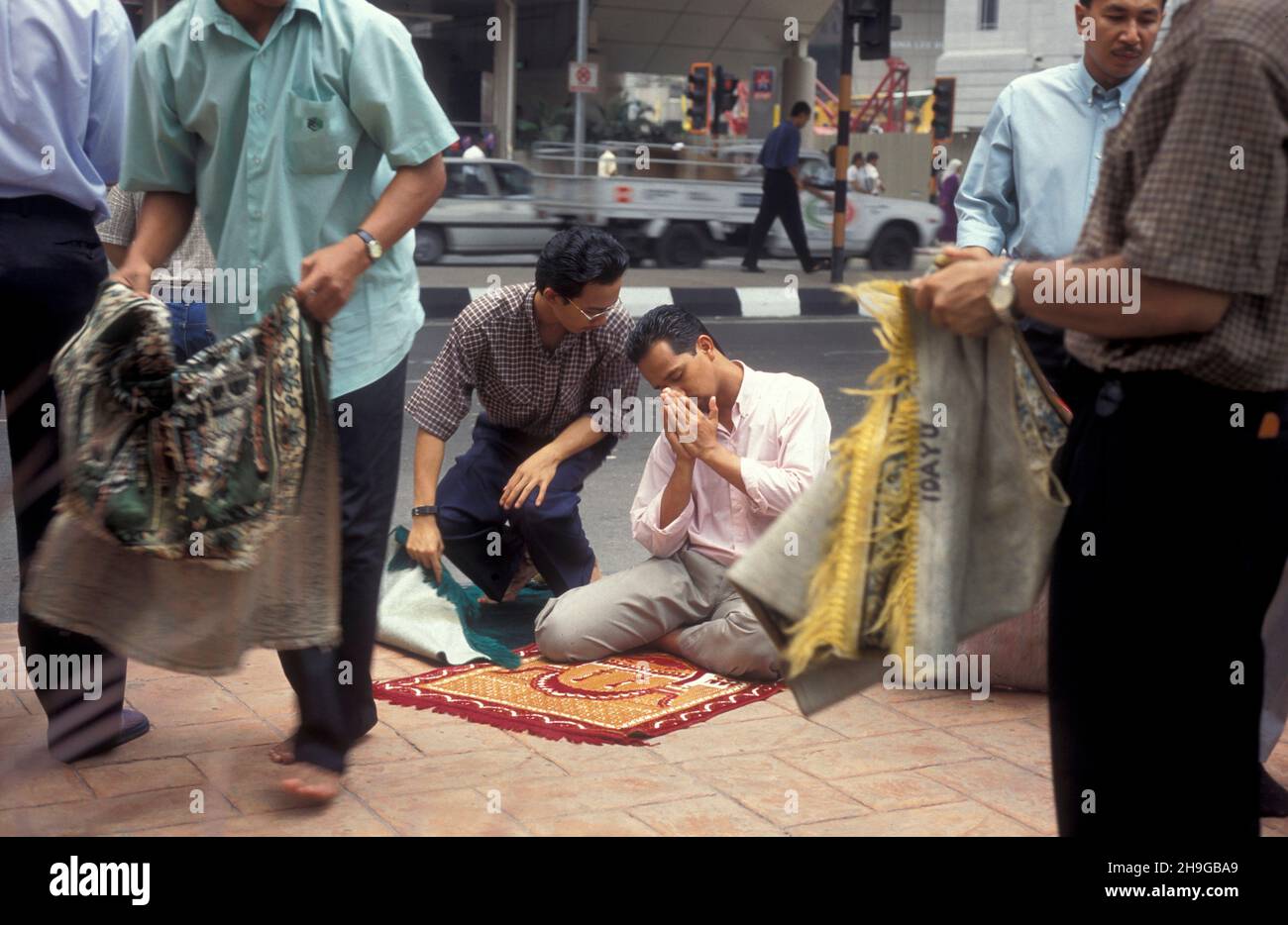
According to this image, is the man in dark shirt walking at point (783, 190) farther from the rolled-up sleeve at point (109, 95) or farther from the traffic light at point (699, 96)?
the rolled-up sleeve at point (109, 95)

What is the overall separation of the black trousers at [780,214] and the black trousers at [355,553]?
13675mm

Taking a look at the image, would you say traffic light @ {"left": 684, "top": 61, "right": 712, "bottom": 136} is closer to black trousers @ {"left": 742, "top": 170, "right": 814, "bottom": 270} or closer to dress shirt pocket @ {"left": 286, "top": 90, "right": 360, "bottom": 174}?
black trousers @ {"left": 742, "top": 170, "right": 814, "bottom": 270}

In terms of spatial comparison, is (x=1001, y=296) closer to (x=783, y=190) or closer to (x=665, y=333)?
(x=665, y=333)

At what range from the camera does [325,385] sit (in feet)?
9.23

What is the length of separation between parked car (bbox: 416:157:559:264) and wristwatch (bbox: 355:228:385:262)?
45.4 feet

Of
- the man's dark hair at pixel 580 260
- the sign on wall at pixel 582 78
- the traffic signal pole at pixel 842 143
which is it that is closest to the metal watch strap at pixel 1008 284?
the man's dark hair at pixel 580 260

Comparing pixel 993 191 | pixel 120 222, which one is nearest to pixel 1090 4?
pixel 993 191

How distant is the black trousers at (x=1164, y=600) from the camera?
1960mm

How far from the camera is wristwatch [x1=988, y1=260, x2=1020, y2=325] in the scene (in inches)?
79.8

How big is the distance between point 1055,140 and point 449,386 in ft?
6.14

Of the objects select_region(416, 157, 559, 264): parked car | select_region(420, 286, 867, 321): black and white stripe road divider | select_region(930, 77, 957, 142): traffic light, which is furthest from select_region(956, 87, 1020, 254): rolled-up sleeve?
select_region(930, 77, 957, 142): traffic light

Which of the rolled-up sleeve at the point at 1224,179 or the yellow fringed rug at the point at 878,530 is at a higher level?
the rolled-up sleeve at the point at 1224,179
